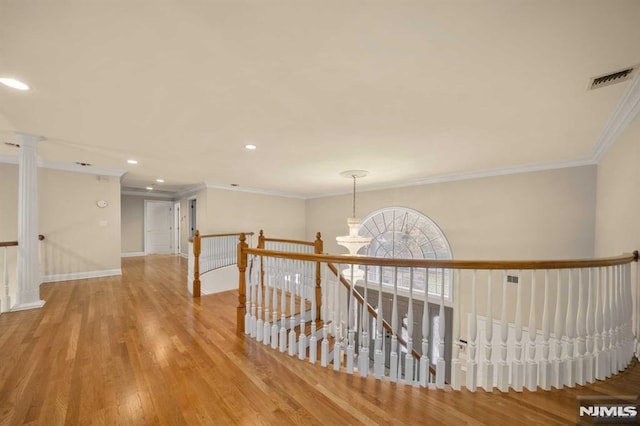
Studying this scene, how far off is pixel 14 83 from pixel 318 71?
2417 millimetres

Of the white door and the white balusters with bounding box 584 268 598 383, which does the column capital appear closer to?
the white door

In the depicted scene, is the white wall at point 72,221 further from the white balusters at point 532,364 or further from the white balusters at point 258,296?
the white balusters at point 532,364

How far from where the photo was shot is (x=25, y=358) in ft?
7.02

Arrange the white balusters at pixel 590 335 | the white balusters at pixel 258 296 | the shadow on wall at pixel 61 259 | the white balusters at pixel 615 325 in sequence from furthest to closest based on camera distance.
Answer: the shadow on wall at pixel 61 259, the white balusters at pixel 258 296, the white balusters at pixel 615 325, the white balusters at pixel 590 335

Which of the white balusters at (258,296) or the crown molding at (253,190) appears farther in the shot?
the crown molding at (253,190)

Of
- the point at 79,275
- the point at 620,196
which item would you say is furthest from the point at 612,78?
the point at 79,275

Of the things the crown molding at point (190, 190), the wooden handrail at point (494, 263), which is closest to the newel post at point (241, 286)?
the wooden handrail at point (494, 263)

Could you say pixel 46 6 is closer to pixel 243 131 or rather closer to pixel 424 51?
pixel 243 131

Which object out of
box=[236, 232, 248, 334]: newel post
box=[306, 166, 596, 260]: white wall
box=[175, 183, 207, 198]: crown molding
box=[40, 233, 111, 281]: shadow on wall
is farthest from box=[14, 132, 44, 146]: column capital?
box=[306, 166, 596, 260]: white wall

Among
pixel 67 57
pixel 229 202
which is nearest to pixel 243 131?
pixel 67 57

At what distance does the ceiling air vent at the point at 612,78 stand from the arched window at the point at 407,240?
3.99m

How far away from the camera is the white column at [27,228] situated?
3.28 meters

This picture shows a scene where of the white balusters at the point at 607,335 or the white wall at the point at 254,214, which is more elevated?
the white wall at the point at 254,214

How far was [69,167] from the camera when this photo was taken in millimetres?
5012
